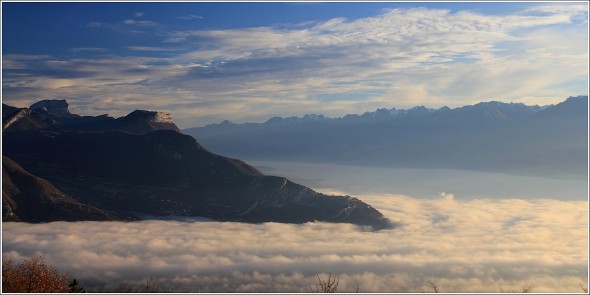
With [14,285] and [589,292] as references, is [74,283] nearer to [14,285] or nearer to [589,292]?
[14,285]

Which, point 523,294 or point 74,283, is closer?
point 523,294

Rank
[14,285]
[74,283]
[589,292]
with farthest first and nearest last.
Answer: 1. [74,283]
2. [14,285]
3. [589,292]

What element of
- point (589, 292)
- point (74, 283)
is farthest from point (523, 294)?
point (74, 283)

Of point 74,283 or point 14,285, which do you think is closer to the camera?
point 14,285

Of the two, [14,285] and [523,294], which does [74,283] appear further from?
[523,294]

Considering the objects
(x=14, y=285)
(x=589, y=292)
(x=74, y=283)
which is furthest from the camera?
(x=74, y=283)

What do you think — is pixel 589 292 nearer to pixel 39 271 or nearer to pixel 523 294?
pixel 523 294
